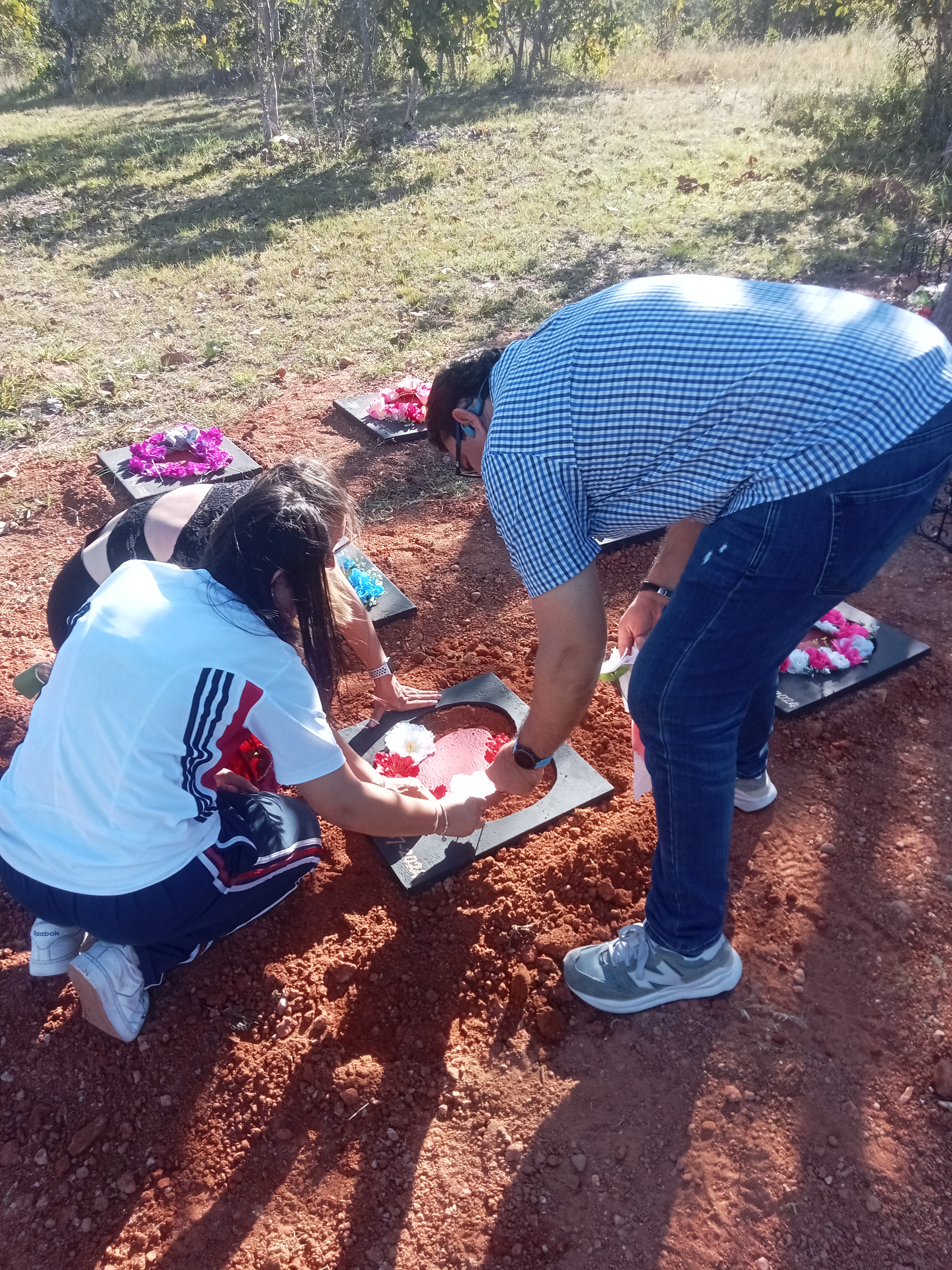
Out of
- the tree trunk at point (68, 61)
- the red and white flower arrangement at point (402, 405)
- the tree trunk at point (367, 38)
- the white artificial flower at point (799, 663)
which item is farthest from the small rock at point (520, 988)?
the tree trunk at point (68, 61)

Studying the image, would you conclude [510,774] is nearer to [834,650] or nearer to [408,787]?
[408,787]

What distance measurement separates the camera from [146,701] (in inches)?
64.1

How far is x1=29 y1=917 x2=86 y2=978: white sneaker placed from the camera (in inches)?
80.8

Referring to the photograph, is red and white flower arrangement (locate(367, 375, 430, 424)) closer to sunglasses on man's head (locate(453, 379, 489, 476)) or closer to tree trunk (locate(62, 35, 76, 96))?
sunglasses on man's head (locate(453, 379, 489, 476))

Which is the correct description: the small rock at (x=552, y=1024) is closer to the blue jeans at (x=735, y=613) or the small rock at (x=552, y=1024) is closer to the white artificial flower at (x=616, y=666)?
the blue jeans at (x=735, y=613)

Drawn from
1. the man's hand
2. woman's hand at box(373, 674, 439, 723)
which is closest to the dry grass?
woman's hand at box(373, 674, 439, 723)

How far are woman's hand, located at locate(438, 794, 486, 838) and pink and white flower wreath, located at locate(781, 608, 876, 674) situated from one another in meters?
1.32

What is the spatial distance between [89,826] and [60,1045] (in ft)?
2.36

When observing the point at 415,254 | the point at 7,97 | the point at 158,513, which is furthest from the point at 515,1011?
the point at 7,97

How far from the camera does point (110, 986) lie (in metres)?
1.98

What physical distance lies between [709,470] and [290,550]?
804 millimetres

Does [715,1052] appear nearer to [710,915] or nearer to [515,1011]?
[710,915]

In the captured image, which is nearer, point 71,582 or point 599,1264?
point 599,1264

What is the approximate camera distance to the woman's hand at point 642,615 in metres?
2.21
